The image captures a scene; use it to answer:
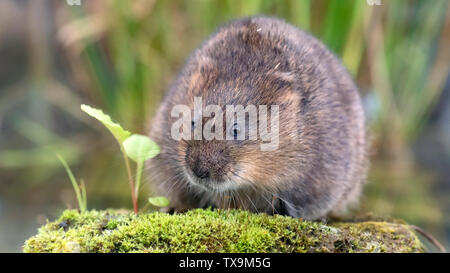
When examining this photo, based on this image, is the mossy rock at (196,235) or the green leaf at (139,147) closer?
the mossy rock at (196,235)

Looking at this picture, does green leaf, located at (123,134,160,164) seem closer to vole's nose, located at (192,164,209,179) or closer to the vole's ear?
vole's nose, located at (192,164,209,179)

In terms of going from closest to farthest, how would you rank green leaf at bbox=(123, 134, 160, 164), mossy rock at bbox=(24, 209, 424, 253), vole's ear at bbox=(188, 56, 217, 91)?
mossy rock at bbox=(24, 209, 424, 253) → green leaf at bbox=(123, 134, 160, 164) → vole's ear at bbox=(188, 56, 217, 91)

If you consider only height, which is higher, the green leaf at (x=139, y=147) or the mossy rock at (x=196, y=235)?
the green leaf at (x=139, y=147)

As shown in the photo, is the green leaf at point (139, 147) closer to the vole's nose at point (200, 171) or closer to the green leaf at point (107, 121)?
the green leaf at point (107, 121)

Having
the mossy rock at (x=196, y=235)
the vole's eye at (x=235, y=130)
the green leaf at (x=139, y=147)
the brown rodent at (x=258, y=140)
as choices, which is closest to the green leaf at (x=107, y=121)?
the green leaf at (x=139, y=147)

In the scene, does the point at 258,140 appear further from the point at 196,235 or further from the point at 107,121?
the point at 107,121

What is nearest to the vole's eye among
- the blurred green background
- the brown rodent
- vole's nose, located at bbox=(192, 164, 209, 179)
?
the brown rodent
